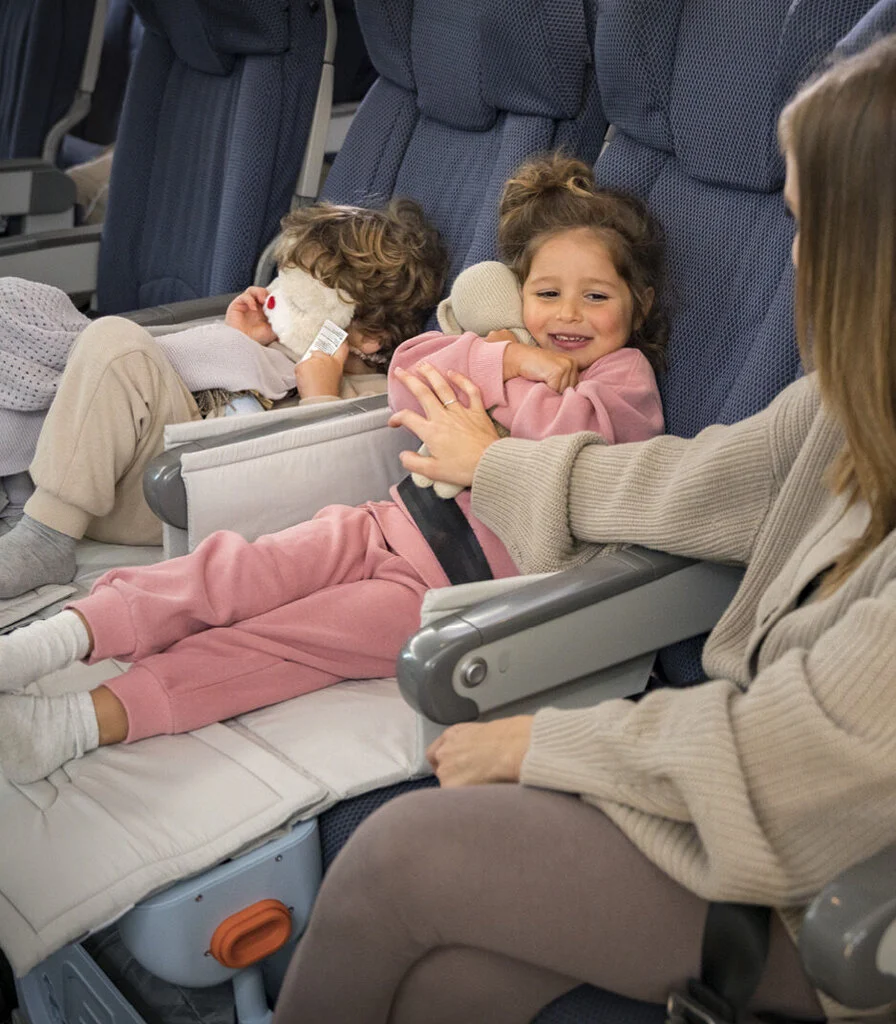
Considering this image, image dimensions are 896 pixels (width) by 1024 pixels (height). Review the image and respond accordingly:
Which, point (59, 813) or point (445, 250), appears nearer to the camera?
point (59, 813)

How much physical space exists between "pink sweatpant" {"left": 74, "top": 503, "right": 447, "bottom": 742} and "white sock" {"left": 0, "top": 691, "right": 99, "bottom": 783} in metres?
0.05

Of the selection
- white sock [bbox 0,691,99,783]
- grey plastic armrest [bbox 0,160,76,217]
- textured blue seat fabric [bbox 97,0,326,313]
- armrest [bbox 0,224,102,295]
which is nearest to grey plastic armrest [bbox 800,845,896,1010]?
white sock [bbox 0,691,99,783]

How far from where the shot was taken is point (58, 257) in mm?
3057

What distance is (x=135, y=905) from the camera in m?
1.26

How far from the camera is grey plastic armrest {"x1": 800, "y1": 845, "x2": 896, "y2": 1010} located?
870 mm

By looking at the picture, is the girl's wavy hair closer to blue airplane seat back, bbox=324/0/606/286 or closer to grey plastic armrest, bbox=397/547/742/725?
blue airplane seat back, bbox=324/0/606/286

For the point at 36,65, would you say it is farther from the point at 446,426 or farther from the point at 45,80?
the point at 446,426

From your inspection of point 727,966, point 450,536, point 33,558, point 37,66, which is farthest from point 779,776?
point 37,66

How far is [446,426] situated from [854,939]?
980 millimetres

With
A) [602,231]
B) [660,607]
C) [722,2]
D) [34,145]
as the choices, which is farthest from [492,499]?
[34,145]

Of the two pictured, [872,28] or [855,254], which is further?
[872,28]

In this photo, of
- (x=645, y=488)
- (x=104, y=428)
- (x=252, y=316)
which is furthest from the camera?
(x=252, y=316)

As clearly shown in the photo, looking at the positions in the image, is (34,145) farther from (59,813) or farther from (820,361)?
(820,361)

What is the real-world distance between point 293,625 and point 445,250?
3.12 ft
